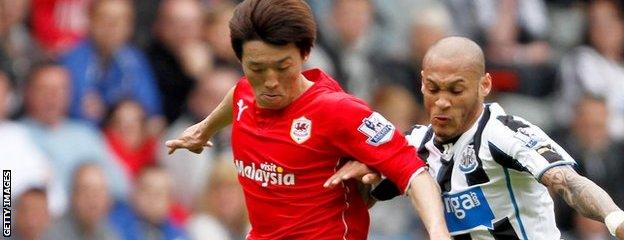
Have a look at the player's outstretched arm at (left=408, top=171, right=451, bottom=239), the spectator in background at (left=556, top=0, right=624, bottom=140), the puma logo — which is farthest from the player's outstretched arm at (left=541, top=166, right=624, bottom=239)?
the spectator in background at (left=556, top=0, right=624, bottom=140)

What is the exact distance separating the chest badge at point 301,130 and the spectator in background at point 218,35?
18.6 ft

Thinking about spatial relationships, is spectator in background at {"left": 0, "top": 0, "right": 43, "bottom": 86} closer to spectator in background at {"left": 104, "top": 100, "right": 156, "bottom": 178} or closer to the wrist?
spectator in background at {"left": 104, "top": 100, "right": 156, "bottom": 178}

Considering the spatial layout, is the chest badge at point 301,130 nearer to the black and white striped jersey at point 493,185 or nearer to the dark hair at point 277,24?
the dark hair at point 277,24

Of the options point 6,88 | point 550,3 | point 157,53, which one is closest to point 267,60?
point 6,88

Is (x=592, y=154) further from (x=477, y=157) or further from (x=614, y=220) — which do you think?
(x=614, y=220)

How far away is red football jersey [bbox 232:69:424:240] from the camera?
5887mm

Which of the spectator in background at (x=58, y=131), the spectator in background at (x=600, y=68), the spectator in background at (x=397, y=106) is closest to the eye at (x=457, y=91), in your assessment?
the spectator in background at (x=58, y=131)

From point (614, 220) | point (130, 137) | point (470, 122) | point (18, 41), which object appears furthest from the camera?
point (130, 137)

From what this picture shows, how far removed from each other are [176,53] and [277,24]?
562cm

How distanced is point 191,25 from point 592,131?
15.3 ft

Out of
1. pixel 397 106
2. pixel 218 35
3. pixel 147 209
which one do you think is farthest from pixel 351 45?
pixel 147 209

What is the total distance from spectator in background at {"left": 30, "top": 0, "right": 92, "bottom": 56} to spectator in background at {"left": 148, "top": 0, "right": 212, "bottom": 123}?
2.45 ft

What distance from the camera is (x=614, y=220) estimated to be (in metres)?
5.39

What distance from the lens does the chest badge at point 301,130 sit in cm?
597
